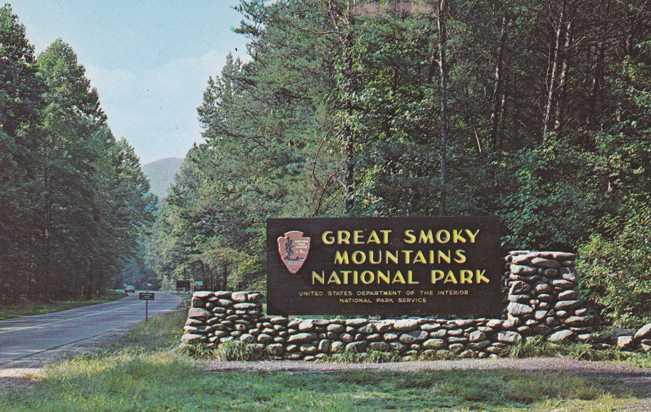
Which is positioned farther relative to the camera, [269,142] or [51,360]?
[269,142]

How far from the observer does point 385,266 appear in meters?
14.8

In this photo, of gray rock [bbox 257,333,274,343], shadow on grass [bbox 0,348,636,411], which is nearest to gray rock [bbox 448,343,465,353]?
shadow on grass [bbox 0,348,636,411]

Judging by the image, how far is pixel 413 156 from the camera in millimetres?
21141

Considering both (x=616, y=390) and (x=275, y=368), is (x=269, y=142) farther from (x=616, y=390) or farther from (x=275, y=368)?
(x=616, y=390)

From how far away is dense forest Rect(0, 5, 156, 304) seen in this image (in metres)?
38.1

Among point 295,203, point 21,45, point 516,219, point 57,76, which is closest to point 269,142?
point 295,203

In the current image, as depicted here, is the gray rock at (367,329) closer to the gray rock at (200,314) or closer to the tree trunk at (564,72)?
the gray rock at (200,314)

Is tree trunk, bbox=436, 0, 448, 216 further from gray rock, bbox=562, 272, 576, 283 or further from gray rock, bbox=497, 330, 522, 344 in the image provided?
gray rock, bbox=497, 330, 522, 344

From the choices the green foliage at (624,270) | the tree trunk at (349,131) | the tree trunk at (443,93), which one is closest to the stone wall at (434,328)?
the green foliage at (624,270)

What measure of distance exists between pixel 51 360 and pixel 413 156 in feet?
38.1

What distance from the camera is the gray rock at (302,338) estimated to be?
14.4 meters

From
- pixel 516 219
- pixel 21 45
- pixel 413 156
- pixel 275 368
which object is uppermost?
pixel 21 45

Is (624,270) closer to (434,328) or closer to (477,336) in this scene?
(477,336)

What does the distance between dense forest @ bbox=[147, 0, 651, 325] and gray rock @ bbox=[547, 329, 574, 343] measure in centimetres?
157
